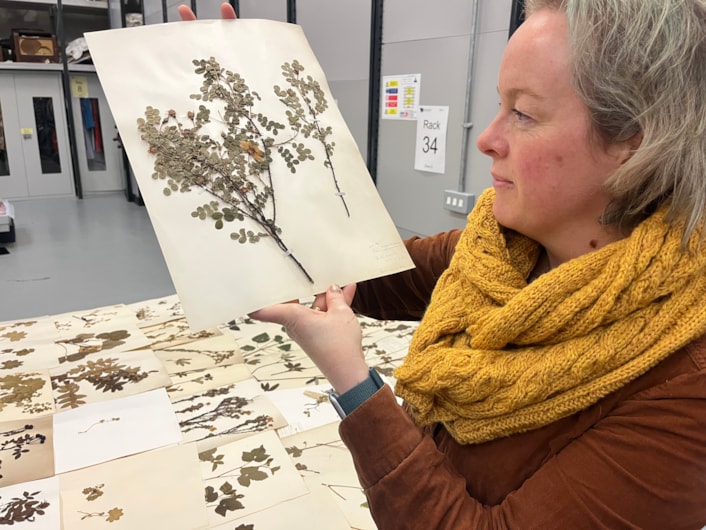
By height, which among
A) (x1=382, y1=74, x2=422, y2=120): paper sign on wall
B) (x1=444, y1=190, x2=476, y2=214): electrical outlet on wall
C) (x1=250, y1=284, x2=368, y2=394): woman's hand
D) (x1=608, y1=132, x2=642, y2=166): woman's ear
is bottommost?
(x1=444, y1=190, x2=476, y2=214): electrical outlet on wall

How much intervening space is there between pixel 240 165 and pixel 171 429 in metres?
0.97

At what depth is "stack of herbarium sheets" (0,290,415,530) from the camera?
131 centimetres

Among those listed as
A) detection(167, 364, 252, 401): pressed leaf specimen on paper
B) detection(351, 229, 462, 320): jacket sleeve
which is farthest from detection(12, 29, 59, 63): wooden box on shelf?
detection(351, 229, 462, 320): jacket sleeve

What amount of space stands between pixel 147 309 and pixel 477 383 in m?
2.05

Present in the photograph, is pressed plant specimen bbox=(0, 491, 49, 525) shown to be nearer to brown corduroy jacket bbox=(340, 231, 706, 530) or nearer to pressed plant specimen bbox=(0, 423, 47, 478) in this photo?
pressed plant specimen bbox=(0, 423, 47, 478)

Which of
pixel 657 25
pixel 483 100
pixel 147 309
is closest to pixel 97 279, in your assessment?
pixel 147 309

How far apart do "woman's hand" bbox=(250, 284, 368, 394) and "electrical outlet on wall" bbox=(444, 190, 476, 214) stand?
1728mm

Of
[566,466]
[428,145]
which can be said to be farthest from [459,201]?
[566,466]

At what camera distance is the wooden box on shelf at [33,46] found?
518 centimetres

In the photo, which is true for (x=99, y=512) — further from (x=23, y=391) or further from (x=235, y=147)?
(x=235, y=147)

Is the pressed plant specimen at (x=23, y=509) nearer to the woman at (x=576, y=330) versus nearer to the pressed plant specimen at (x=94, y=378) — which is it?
the pressed plant specimen at (x=94, y=378)

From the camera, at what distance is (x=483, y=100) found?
2373mm

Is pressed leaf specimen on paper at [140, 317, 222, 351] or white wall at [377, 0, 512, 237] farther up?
white wall at [377, 0, 512, 237]

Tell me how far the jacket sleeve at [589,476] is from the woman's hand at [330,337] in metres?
0.06
